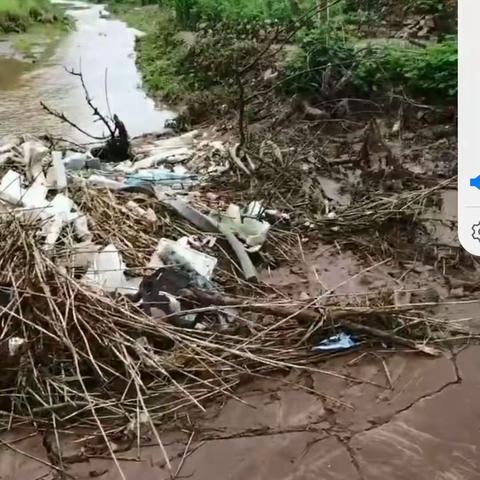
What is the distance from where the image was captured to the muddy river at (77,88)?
10109 millimetres

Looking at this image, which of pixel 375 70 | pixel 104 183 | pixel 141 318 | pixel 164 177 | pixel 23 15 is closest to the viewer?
pixel 141 318

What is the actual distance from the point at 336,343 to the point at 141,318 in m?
1.02

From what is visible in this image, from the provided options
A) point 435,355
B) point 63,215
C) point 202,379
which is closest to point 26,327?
point 202,379

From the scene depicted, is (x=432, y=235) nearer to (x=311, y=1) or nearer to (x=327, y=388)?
(x=327, y=388)

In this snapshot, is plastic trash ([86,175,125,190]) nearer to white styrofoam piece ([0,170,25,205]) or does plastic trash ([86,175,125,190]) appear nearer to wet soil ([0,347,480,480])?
white styrofoam piece ([0,170,25,205])

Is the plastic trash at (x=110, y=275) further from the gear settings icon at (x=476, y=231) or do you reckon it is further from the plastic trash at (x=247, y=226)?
the gear settings icon at (x=476, y=231)

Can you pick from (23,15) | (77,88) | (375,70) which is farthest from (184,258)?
(23,15)

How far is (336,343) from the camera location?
3846mm

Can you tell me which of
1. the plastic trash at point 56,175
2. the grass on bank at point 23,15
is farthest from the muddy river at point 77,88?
the plastic trash at point 56,175

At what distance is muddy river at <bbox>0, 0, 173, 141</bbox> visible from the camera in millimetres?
10109

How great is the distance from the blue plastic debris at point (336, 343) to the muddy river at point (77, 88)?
597 centimetres

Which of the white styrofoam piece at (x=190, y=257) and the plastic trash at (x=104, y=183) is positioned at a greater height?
the plastic trash at (x=104, y=183)
